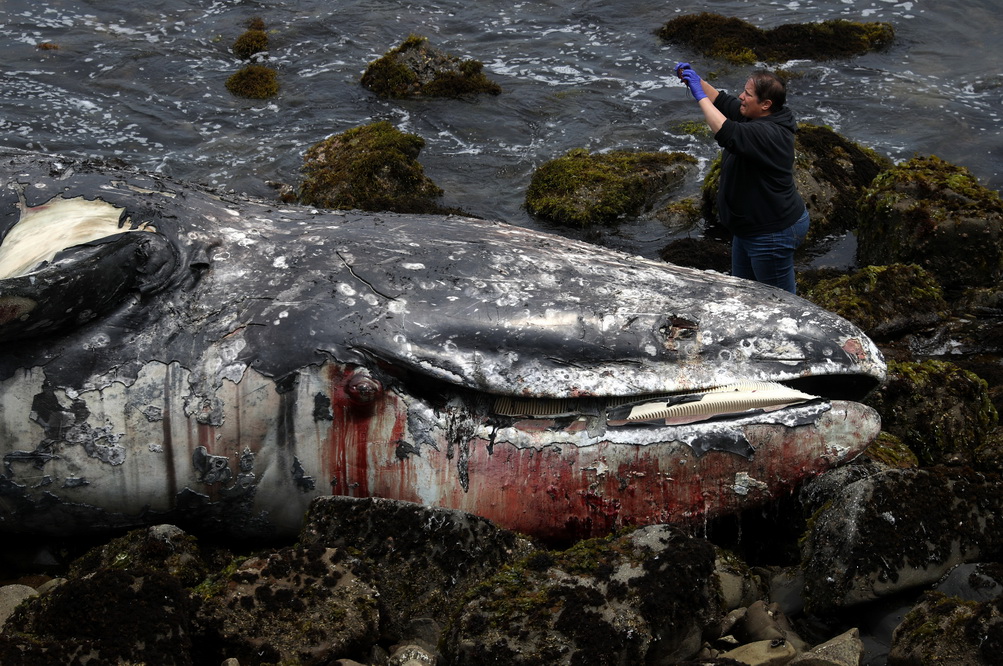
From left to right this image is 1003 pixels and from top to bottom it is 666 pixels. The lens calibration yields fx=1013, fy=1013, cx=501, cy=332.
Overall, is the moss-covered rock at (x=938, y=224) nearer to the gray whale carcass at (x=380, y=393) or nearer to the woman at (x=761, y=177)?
the woman at (x=761, y=177)

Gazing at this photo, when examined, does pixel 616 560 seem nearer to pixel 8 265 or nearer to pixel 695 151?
pixel 8 265

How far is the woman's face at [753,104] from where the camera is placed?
7230mm

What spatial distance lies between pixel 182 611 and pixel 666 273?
2724 millimetres

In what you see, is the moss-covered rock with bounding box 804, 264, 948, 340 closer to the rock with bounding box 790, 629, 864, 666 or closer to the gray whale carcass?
the gray whale carcass

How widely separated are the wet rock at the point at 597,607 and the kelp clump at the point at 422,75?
401 inches

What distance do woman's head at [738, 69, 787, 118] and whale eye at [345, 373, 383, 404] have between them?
13.2 ft

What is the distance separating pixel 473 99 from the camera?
13.3m

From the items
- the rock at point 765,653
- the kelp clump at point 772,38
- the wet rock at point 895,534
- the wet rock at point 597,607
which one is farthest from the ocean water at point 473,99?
the rock at point 765,653

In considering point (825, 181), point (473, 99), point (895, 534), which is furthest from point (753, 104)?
point (473, 99)

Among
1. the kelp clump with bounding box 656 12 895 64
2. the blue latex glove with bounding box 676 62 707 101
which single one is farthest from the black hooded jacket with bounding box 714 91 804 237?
the kelp clump with bounding box 656 12 895 64

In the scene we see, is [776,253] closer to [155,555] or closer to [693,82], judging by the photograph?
[693,82]

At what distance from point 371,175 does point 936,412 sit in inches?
234

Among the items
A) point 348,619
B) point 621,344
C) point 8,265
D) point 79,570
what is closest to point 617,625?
point 348,619

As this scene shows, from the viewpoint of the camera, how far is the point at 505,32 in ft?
52.6
